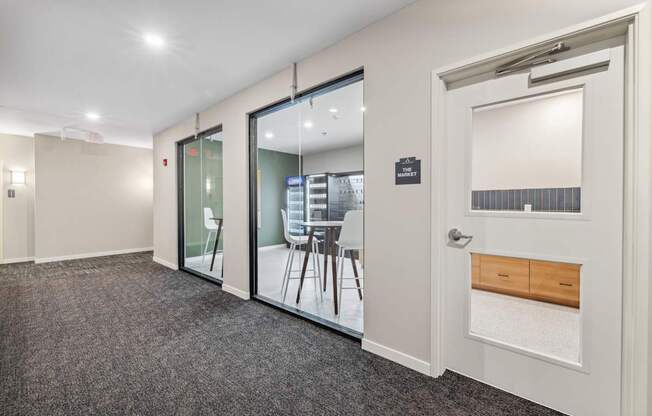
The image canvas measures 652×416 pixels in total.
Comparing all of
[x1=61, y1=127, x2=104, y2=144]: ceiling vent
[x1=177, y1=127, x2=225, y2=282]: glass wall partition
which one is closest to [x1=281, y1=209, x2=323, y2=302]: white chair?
[x1=177, y1=127, x2=225, y2=282]: glass wall partition

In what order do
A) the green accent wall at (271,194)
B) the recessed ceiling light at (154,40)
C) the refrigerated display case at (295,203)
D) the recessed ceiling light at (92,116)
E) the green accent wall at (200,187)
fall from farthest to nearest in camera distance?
the recessed ceiling light at (92,116), the green accent wall at (200,187), the green accent wall at (271,194), the refrigerated display case at (295,203), the recessed ceiling light at (154,40)

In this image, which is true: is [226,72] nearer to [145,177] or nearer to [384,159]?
[384,159]

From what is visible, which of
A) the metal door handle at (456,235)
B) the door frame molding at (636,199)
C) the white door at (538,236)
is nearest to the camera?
the door frame molding at (636,199)

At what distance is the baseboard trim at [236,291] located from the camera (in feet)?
11.5

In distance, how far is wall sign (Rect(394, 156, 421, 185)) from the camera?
200 centimetres

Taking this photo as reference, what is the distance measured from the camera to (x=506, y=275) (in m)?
1.82

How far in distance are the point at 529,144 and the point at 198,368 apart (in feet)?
8.75

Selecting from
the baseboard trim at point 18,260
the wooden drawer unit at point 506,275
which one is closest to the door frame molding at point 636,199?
the wooden drawer unit at point 506,275

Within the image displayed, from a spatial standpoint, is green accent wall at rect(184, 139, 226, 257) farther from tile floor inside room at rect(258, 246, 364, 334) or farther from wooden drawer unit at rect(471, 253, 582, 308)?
wooden drawer unit at rect(471, 253, 582, 308)

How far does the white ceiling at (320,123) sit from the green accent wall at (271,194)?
125 millimetres

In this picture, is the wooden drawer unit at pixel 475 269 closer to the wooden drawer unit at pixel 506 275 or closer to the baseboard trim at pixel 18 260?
the wooden drawer unit at pixel 506 275

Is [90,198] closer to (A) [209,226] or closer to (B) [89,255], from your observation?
(B) [89,255]

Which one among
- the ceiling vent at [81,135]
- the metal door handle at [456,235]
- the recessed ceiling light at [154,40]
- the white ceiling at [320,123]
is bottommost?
the metal door handle at [456,235]

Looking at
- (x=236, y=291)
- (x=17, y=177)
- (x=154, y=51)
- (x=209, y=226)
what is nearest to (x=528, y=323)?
(x=236, y=291)
